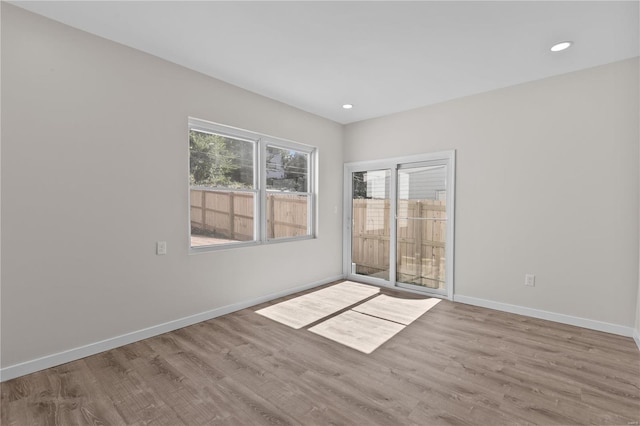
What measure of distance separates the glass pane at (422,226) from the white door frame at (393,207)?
8 centimetres

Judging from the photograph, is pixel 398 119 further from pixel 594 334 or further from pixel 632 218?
pixel 594 334

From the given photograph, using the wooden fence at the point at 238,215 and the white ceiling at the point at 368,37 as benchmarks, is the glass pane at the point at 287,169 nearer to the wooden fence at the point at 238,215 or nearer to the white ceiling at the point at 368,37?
the wooden fence at the point at 238,215

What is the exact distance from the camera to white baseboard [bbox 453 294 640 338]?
2990 millimetres

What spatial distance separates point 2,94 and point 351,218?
428 centimetres

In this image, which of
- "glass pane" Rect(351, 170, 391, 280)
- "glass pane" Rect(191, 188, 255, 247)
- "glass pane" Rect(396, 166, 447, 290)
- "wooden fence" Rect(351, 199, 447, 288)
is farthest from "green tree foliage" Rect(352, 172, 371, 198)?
"glass pane" Rect(191, 188, 255, 247)

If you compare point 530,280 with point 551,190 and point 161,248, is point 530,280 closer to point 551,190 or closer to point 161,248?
point 551,190

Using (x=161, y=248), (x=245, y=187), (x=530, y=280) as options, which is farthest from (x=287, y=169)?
(x=530, y=280)

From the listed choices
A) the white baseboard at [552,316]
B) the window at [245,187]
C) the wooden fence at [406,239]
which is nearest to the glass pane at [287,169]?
the window at [245,187]

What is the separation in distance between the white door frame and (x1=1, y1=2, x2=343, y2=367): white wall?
2.26m

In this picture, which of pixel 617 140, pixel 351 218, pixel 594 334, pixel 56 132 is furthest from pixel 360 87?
pixel 594 334

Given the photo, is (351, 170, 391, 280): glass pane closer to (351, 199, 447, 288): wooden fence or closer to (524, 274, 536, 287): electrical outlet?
(351, 199, 447, 288): wooden fence

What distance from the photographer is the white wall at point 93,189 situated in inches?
88.1

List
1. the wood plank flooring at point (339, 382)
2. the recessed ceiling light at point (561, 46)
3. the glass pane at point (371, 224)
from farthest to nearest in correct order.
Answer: the glass pane at point (371, 224) < the recessed ceiling light at point (561, 46) < the wood plank flooring at point (339, 382)

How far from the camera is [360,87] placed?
3607 mm
